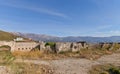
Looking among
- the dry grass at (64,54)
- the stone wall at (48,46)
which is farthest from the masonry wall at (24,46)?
the dry grass at (64,54)

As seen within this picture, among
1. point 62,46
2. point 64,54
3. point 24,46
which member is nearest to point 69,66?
point 64,54

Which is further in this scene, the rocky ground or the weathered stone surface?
the weathered stone surface

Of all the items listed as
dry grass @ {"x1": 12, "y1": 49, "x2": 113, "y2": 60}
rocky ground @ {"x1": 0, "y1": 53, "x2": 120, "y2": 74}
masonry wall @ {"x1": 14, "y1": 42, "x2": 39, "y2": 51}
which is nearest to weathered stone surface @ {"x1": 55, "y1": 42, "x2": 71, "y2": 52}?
dry grass @ {"x1": 12, "y1": 49, "x2": 113, "y2": 60}

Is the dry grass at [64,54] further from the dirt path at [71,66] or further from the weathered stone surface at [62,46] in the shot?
the dirt path at [71,66]

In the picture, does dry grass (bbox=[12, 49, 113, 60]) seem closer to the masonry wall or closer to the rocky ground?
the masonry wall

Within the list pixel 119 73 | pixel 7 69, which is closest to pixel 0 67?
pixel 7 69

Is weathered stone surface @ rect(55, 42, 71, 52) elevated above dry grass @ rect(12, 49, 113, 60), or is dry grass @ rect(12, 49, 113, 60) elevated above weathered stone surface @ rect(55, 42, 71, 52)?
weathered stone surface @ rect(55, 42, 71, 52)

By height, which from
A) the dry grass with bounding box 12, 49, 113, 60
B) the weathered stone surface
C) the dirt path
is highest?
the weathered stone surface

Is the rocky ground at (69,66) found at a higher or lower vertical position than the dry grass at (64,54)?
lower

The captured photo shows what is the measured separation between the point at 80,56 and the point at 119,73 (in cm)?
1089

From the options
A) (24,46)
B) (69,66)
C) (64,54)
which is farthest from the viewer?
(24,46)

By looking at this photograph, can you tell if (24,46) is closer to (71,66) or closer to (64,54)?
(64,54)

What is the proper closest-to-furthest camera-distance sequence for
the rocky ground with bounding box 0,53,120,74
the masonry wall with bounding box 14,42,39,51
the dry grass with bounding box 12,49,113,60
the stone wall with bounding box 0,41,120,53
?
1. the rocky ground with bounding box 0,53,120,74
2. the dry grass with bounding box 12,49,113,60
3. the stone wall with bounding box 0,41,120,53
4. the masonry wall with bounding box 14,42,39,51

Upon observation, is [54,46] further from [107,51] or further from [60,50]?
[107,51]
